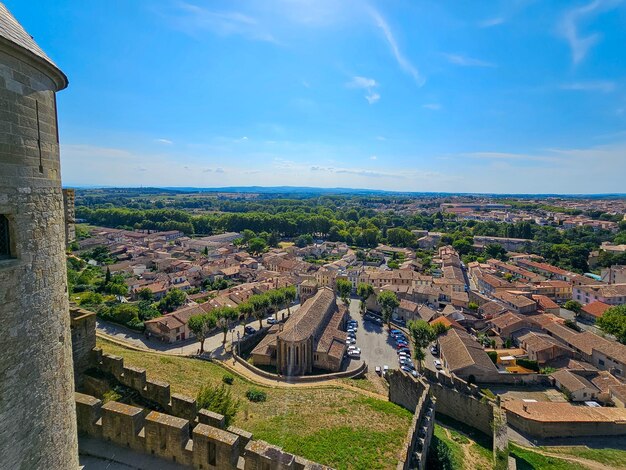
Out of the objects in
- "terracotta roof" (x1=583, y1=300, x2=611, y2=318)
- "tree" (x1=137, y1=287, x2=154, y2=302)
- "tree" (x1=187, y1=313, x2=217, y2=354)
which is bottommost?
"tree" (x1=137, y1=287, x2=154, y2=302)

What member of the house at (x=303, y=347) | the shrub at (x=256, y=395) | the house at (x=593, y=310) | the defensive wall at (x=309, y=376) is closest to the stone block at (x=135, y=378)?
the shrub at (x=256, y=395)

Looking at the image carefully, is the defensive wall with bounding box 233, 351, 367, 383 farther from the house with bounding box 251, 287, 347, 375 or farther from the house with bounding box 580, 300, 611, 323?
the house with bounding box 580, 300, 611, 323

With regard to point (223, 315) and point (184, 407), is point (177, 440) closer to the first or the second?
point (184, 407)

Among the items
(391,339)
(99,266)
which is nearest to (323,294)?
(391,339)

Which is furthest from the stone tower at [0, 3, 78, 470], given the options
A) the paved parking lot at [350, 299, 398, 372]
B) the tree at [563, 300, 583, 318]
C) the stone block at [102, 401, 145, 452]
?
the tree at [563, 300, 583, 318]

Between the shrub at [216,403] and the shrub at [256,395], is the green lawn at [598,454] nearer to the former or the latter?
the shrub at [256,395]

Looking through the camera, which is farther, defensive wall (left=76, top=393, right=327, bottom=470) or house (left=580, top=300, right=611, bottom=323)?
house (left=580, top=300, right=611, bottom=323)

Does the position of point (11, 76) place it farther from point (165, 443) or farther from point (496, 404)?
point (496, 404)
